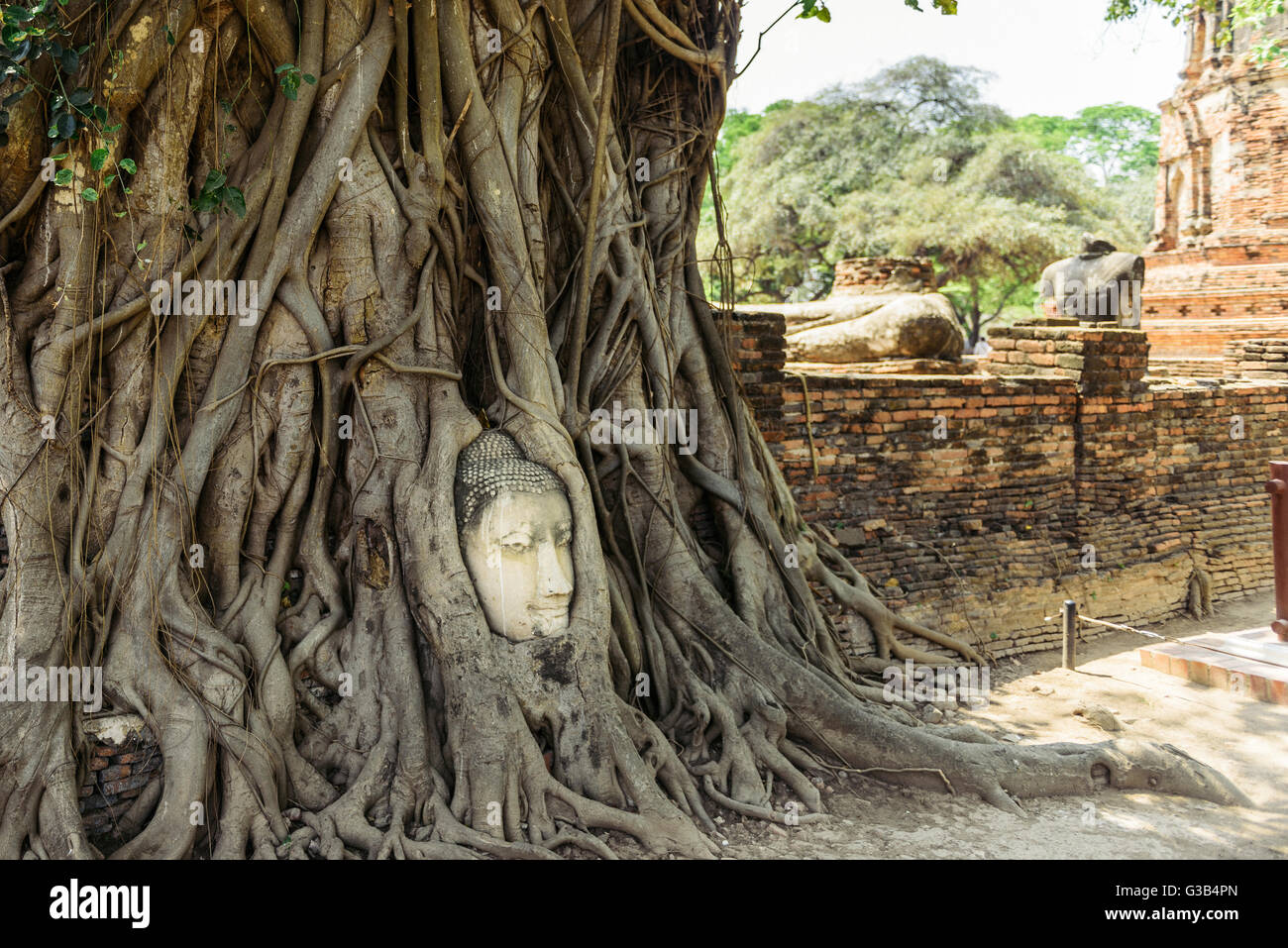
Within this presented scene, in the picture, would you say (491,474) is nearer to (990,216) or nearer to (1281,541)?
(1281,541)

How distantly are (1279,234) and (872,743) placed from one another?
14.8 metres

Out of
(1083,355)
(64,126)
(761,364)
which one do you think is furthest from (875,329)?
(64,126)

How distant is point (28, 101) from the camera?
369cm

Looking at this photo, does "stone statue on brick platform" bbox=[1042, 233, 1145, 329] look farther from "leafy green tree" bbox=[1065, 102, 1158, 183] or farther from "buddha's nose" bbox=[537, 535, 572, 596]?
"leafy green tree" bbox=[1065, 102, 1158, 183]

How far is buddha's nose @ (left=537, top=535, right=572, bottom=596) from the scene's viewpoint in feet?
13.7

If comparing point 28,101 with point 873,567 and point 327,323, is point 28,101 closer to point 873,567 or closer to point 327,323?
point 327,323

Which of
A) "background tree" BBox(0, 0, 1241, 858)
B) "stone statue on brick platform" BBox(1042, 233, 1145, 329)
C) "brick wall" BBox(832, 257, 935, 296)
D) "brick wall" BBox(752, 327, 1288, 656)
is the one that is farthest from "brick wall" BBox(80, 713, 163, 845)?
"brick wall" BBox(832, 257, 935, 296)

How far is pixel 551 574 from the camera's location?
13.7ft

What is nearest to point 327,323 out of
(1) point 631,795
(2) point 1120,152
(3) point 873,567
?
(1) point 631,795

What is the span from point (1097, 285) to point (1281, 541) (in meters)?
5.53

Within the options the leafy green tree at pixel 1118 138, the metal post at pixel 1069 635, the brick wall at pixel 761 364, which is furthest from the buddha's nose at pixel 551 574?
the leafy green tree at pixel 1118 138

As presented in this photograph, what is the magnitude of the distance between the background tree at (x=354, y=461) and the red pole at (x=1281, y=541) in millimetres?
2494

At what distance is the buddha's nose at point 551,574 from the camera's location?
4.18 meters

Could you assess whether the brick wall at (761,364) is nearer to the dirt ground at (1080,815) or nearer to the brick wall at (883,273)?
the dirt ground at (1080,815)
